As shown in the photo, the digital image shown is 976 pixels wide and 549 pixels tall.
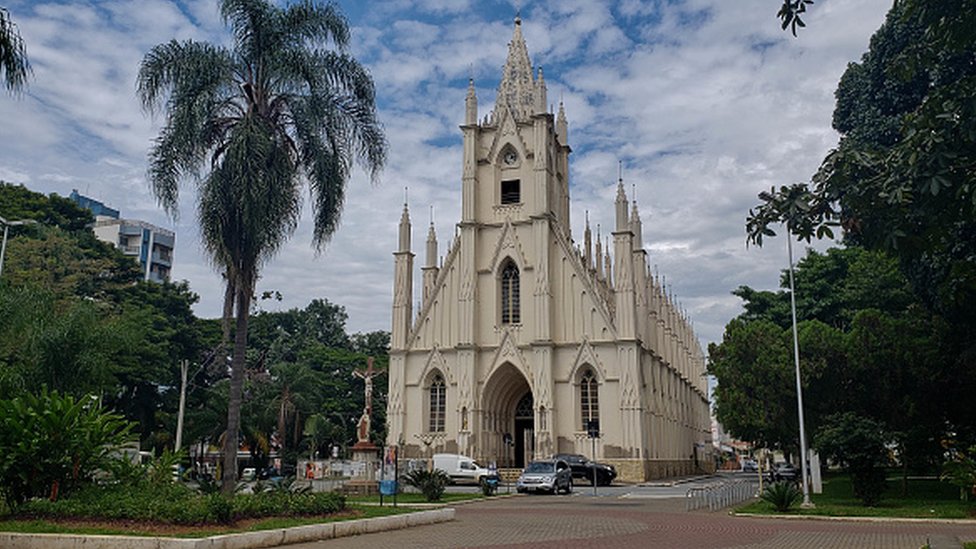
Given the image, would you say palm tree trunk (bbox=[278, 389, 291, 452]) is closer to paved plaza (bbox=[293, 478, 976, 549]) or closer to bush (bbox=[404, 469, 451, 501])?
bush (bbox=[404, 469, 451, 501])

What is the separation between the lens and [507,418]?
46375 millimetres

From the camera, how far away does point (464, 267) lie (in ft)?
149

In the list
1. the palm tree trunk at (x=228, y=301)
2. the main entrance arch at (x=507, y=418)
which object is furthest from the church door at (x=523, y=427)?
the palm tree trunk at (x=228, y=301)

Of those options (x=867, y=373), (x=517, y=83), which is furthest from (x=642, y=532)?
(x=517, y=83)

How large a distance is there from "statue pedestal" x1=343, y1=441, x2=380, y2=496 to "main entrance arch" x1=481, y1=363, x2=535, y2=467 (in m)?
13.1

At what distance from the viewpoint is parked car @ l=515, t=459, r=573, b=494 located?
99.7ft

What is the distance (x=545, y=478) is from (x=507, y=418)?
626 inches

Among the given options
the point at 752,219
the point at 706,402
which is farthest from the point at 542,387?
the point at 706,402

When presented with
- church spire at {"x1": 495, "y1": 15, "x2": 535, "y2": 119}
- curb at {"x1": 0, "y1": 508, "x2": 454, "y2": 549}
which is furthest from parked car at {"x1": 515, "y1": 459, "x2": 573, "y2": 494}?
church spire at {"x1": 495, "y1": 15, "x2": 535, "y2": 119}

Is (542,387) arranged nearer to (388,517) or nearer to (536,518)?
(536,518)

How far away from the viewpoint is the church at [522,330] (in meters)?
41.8

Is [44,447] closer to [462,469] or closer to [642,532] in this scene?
[642,532]

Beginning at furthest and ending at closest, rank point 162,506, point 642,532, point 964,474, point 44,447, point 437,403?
point 437,403 < point 964,474 < point 642,532 < point 44,447 < point 162,506

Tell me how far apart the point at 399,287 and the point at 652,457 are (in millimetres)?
17500
